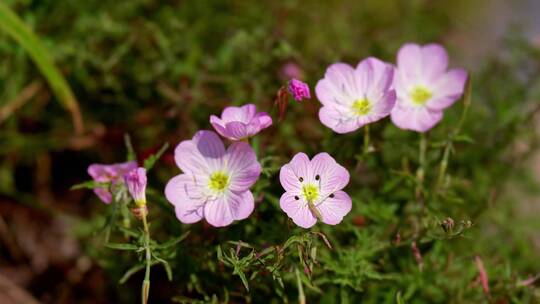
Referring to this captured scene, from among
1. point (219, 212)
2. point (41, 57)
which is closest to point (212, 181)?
point (219, 212)

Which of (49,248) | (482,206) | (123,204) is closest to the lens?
(123,204)

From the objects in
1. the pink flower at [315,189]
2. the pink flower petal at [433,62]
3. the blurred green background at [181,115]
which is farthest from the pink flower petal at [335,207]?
the pink flower petal at [433,62]

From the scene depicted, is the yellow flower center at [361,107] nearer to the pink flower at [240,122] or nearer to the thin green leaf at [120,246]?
the pink flower at [240,122]

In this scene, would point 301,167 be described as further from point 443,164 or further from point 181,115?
point 181,115

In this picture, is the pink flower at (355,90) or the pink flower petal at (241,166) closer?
the pink flower petal at (241,166)

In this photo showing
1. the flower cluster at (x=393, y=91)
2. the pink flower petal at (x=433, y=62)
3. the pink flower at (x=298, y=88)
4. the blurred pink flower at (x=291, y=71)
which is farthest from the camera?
the blurred pink flower at (x=291, y=71)

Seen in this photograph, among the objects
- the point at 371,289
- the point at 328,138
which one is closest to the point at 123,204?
the point at 328,138

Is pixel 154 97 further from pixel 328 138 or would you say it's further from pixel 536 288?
pixel 536 288
